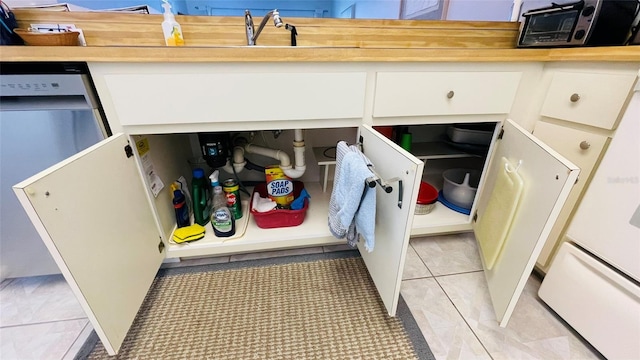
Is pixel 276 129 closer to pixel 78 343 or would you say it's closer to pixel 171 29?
pixel 171 29

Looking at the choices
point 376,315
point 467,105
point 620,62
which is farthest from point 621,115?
point 376,315

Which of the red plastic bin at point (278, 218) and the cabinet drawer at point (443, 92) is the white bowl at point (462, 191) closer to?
the cabinet drawer at point (443, 92)

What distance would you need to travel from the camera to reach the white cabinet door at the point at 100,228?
0.49 metres

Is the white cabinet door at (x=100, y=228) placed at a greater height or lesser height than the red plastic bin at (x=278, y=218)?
greater

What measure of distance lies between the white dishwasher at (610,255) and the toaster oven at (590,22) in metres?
0.41

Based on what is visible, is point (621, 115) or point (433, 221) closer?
point (621, 115)

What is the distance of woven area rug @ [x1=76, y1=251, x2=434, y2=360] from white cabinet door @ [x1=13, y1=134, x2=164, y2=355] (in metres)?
0.15

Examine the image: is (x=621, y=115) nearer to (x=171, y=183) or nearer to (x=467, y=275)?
(x=467, y=275)

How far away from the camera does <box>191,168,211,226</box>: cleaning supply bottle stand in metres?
1.10

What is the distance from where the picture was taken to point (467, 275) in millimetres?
1043

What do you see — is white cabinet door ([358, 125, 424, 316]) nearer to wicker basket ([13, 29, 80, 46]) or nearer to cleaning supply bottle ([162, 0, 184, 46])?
cleaning supply bottle ([162, 0, 184, 46])

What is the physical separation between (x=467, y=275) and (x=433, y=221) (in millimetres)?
252

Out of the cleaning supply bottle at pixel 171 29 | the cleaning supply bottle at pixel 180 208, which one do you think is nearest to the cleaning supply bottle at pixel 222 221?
the cleaning supply bottle at pixel 180 208

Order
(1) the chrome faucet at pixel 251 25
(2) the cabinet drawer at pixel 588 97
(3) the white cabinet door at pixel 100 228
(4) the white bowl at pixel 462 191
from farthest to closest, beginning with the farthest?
(4) the white bowl at pixel 462 191 → (1) the chrome faucet at pixel 251 25 → (2) the cabinet drawer at pixel 588 97 → (3) the white cabinet door at pixel 100 228
